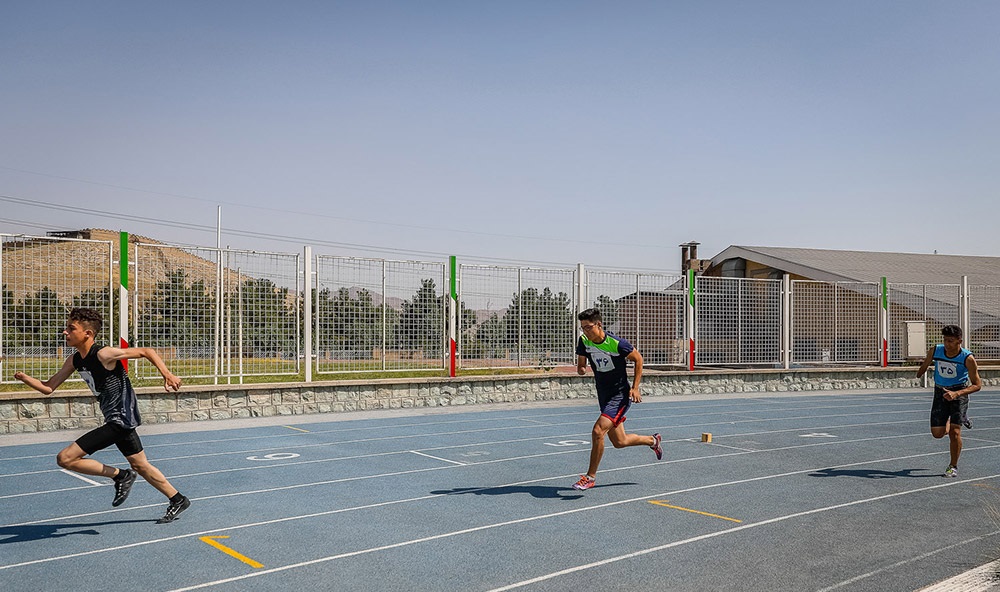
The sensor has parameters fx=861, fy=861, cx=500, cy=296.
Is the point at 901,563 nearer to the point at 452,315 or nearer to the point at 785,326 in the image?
the point at 452,315

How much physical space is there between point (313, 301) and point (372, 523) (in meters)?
9.79

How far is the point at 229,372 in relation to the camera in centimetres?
1539

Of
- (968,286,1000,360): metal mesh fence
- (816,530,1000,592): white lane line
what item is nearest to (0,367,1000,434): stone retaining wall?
(968,286,1000,360): metal mesh fence

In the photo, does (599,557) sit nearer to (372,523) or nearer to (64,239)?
(372,523)

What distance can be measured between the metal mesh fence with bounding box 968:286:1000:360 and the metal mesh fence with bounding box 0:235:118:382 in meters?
24.7

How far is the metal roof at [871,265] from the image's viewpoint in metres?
31.4

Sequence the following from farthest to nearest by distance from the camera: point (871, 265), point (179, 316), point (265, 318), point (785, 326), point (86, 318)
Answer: point (871, 265) < point (785, 326) < point (265, 318) < point (179, 316) < point (86, 318)

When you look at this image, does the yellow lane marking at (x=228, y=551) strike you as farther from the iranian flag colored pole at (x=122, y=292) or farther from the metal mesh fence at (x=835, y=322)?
the metal mesh fence at (x=835, y=322)

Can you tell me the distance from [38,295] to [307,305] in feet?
15.2

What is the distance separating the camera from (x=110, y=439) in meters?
6.97

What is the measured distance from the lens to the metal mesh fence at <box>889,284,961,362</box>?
82.1ft

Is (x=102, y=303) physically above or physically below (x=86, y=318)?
above

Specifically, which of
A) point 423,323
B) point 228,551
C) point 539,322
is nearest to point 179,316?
point 423,323

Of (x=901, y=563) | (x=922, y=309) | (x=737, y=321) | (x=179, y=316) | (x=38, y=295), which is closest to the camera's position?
(x=901, y=563)
